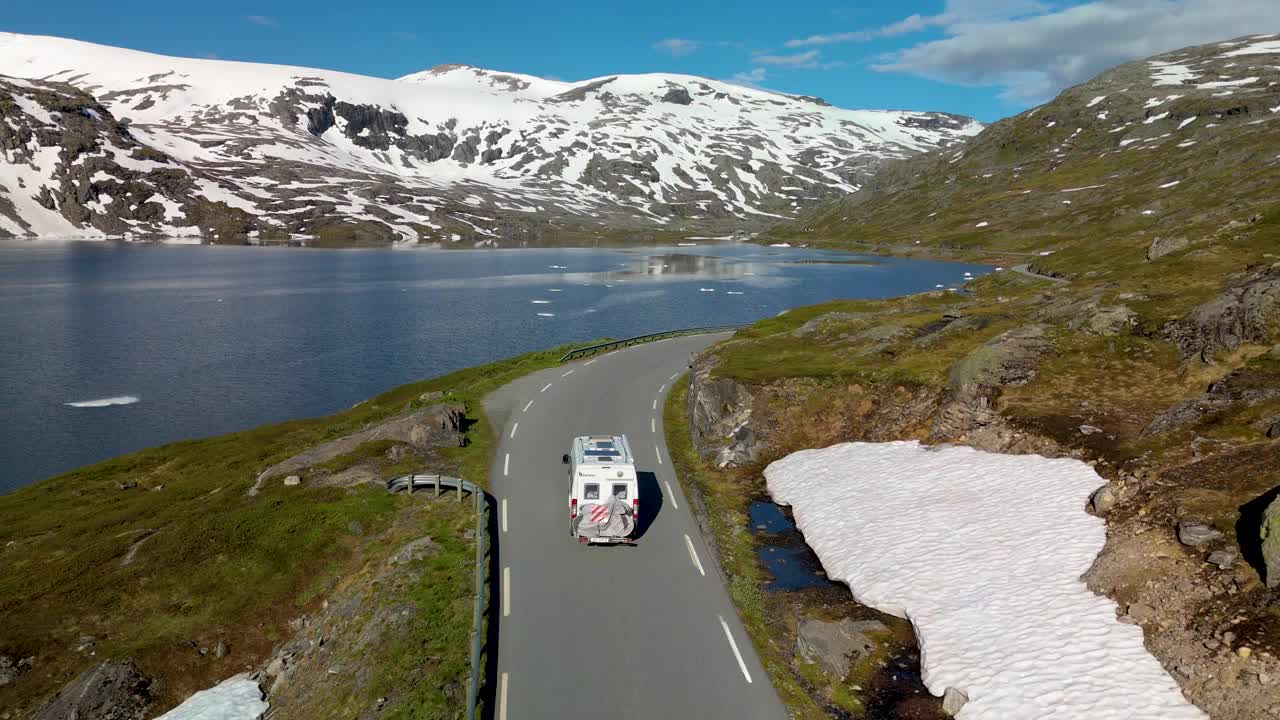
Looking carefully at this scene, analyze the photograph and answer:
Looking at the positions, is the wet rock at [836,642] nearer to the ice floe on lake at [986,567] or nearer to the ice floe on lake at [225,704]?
the ice floe on lake at [986,567]

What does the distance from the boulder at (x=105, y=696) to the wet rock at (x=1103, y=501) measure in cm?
3394

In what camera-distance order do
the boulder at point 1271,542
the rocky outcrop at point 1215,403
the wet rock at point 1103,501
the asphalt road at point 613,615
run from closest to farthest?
the boulder at point 1271,542 < the asphalt road at point 613,615 < the wet rock at point 1103,501 < the rocky outcrop at point 1215,403

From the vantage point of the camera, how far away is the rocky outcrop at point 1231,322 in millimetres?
39906

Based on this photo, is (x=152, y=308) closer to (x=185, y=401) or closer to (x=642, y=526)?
(x=185, y=401)

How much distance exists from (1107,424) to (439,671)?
1258 inches

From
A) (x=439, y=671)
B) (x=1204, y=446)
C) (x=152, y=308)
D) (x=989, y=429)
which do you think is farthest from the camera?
(x=152, y=308)

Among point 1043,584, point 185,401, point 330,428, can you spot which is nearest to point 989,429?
point 1043,584

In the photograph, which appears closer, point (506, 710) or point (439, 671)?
point (506, 710)

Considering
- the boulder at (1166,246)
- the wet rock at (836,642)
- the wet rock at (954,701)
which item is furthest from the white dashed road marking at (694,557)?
the boulder at (1166,246)

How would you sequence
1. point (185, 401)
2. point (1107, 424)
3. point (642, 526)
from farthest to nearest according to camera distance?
1. point (185, 401)
2. point (1107, 424)
3. point (642, 526)

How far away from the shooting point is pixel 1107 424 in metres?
34.3

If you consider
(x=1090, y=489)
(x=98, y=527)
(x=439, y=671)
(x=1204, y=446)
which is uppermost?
(x=1204, y=446)

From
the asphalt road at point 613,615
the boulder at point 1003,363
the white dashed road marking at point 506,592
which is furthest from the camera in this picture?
the boulder at point 1003,363

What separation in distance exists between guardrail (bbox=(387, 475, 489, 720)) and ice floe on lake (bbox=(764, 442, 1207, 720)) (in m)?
13.1
